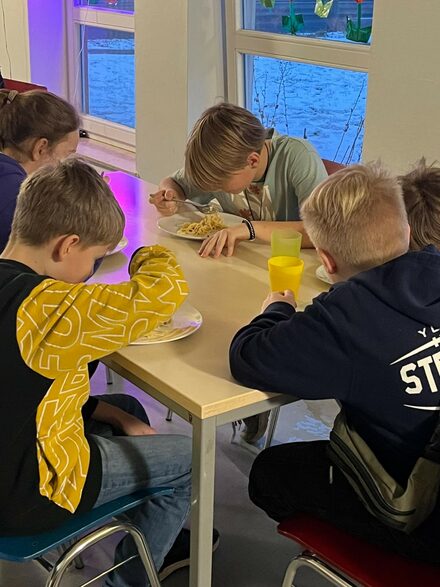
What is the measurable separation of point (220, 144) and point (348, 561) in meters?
1.16

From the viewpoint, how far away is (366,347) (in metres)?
1.31

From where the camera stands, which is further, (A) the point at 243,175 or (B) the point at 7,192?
(A) the point at 243,175

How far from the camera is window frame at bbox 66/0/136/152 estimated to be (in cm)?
485

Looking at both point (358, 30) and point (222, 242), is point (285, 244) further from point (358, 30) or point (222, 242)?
point (358, 30)

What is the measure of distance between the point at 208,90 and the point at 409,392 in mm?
3046

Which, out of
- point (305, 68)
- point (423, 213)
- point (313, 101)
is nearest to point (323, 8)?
point (305, 68)

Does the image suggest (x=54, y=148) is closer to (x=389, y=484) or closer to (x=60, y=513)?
(x=60, y=513)

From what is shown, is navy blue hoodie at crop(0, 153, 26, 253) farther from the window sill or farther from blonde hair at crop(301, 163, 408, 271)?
the window sill

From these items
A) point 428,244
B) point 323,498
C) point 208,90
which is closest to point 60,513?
point 323,498

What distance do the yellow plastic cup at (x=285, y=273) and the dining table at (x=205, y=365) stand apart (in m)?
0.04

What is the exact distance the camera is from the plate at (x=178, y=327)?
1.52 m

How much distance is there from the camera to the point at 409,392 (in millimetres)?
1322

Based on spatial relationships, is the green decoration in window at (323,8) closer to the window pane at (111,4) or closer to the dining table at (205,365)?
the window pane at (111,4)

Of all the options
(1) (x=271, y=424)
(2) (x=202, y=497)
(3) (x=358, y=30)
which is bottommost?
(1) (x=271, y=424)
